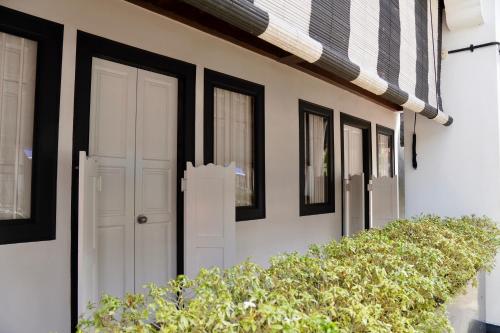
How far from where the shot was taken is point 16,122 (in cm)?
238

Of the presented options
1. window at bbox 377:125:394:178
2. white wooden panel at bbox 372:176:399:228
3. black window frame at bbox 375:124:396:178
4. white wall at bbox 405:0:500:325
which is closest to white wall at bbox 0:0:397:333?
white wooden panel at bbox 372:176:399:228

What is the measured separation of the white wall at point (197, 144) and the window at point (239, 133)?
96 millimetres

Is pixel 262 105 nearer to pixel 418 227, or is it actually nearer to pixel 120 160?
pixel 120 160

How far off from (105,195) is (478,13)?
3.66 m

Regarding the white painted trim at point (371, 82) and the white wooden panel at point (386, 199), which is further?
the white wooden panel at point (386, 199)

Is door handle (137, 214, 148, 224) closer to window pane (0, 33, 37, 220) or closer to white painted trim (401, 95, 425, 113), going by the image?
window pane (0, 33, 37, 220)

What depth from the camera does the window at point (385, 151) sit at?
688 cm

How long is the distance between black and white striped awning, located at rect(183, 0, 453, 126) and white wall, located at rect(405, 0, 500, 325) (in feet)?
0.52

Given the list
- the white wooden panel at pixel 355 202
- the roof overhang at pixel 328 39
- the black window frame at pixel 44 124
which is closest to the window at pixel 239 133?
the roof overhang at pixel 328 39

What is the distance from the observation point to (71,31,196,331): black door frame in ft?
8.39

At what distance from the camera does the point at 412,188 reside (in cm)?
395

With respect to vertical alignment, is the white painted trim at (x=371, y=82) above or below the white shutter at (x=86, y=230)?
above

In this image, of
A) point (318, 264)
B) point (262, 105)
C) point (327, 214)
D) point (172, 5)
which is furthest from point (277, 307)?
point (327, 214)

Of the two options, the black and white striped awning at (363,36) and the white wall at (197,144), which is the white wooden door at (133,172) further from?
the black and white striped awning at (363,36)
